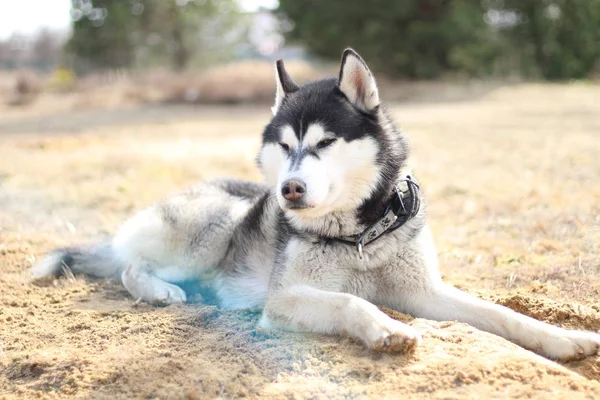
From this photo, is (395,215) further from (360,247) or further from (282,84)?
(282,84)

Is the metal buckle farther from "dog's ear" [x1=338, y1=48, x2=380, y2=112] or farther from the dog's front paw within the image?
"dog's ear" [x1=338, y1=48, x2=380, y2=112]

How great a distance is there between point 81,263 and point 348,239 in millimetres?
2367

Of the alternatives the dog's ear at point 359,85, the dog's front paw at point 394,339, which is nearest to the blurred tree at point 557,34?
the dog's ear at point 359,85

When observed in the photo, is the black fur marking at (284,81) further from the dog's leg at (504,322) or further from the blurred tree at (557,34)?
the blurred tree at (557,34)

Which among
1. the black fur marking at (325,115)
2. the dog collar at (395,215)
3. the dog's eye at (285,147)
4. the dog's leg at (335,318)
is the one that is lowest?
the dog's leg at (335,318)

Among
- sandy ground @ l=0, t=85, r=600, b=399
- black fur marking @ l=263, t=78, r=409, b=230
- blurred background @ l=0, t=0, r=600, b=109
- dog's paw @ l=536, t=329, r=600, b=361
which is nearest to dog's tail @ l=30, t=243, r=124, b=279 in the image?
sandy ground @ l=0, t=85, r=600, b=399

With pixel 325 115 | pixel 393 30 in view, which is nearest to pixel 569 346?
pixel 325 115

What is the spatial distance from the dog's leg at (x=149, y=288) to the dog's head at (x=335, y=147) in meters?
1.09

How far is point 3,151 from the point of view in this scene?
11078mm

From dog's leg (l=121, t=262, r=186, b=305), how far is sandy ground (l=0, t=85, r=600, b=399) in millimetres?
95

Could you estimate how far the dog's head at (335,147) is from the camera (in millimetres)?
3197

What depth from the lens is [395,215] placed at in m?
3.50

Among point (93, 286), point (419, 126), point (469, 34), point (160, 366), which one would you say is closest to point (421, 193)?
point (160, 366)

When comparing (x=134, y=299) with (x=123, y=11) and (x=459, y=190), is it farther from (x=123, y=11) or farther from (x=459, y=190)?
(x=123, y=11)
